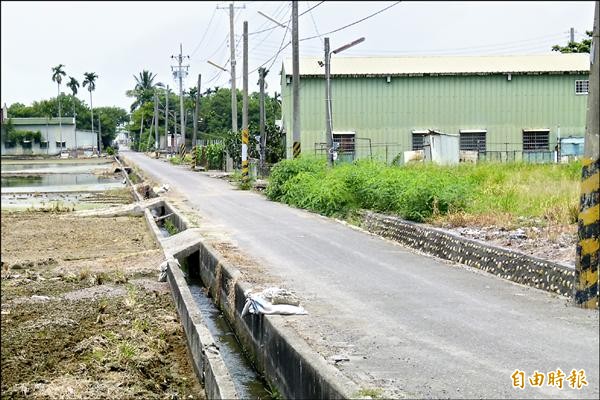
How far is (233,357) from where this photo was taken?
31.7 ft

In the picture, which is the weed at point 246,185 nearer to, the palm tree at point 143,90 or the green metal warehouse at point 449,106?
the green metal warehouse at point 449,106

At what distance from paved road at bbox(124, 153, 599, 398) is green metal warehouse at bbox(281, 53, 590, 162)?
83.1ft

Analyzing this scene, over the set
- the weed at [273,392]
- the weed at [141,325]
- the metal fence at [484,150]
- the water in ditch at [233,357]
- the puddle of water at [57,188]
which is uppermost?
the metal fence at [484,150]

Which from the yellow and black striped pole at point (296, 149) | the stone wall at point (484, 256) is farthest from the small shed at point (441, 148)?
A: the stone wall at point (484, 256)

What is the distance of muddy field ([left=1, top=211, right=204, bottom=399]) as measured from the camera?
7766 millimetres

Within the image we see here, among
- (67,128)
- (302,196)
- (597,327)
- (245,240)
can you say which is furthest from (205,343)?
(67,128)

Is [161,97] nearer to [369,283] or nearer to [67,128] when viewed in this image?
[67,128]

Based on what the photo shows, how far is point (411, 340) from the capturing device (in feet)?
23.2

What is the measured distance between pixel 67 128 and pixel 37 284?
88488mm

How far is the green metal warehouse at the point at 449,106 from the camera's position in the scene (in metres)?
39.2

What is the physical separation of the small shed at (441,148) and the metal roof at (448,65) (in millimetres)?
6537

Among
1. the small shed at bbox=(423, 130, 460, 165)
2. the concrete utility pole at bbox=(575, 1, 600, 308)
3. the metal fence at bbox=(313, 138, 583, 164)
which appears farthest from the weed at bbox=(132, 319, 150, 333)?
the metal fence at bbox=(313, 138, 583, 164)

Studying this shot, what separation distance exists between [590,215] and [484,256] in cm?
285

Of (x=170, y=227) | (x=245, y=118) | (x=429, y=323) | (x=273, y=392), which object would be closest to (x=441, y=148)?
(x=245, y=118)
